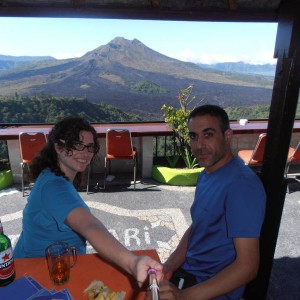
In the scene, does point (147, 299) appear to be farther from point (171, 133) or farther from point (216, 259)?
point (171, 133)

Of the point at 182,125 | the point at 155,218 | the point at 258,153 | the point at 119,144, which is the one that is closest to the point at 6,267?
the point at 155,218

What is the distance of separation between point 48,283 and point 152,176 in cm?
474

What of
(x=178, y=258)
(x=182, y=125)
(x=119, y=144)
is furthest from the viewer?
(x=182, y=125)

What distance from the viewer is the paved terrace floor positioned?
126 inches

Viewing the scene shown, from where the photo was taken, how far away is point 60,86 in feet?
157

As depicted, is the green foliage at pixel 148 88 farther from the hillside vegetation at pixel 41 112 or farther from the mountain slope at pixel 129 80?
the hillside vegetation at pixel 41 112

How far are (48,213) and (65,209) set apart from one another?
16 cm

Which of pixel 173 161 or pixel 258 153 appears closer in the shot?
pixel 258 153

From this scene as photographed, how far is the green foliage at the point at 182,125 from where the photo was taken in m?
5.71

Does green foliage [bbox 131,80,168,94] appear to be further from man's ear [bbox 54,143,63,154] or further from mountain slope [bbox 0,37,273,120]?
man's ear [bbox 54,143,63,154]

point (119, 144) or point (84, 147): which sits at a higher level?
A: point (84, 147)

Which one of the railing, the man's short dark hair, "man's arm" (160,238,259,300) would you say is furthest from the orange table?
the railing

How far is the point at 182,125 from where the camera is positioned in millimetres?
5695

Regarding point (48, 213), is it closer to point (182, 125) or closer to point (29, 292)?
point (29, 292)
